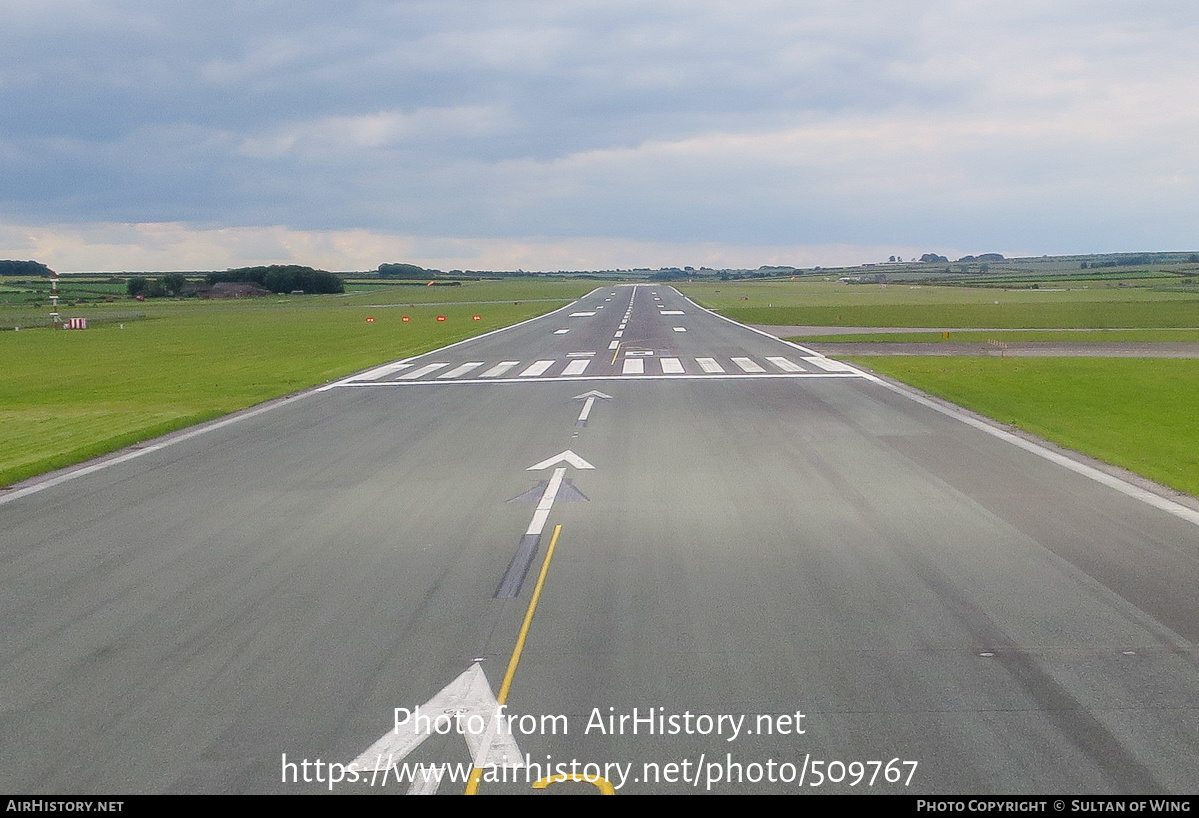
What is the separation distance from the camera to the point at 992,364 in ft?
85.4

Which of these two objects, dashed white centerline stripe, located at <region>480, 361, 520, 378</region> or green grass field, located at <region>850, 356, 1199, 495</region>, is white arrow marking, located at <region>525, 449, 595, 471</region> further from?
dashed white centerline stripe, located at <region>480, 361, 520, 378</region>

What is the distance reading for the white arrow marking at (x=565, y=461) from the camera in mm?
12930

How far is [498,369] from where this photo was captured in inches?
1064

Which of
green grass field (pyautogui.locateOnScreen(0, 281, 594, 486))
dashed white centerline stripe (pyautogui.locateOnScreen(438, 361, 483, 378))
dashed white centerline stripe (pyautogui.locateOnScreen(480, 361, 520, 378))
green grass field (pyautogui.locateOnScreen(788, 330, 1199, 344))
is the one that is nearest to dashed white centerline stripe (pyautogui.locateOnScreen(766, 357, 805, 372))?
green grass field (pyautogui.locateOnScreen(788, 330, 1199, 344))

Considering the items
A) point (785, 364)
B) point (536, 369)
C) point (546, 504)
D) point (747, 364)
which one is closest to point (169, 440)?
point (546, 504)

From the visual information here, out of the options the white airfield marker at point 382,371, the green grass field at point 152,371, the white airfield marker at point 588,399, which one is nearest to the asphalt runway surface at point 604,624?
the white airfield marker at point 588,399

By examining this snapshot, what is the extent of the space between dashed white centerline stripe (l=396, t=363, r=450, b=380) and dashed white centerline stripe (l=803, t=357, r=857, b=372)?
11.9 m

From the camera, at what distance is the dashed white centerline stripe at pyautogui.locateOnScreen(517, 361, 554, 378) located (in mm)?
25203

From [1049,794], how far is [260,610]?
236 inches

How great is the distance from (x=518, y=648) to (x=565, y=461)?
6941 millimetres

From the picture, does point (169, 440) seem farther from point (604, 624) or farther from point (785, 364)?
point (785, 364)

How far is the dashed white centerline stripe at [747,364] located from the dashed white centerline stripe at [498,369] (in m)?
7.20
